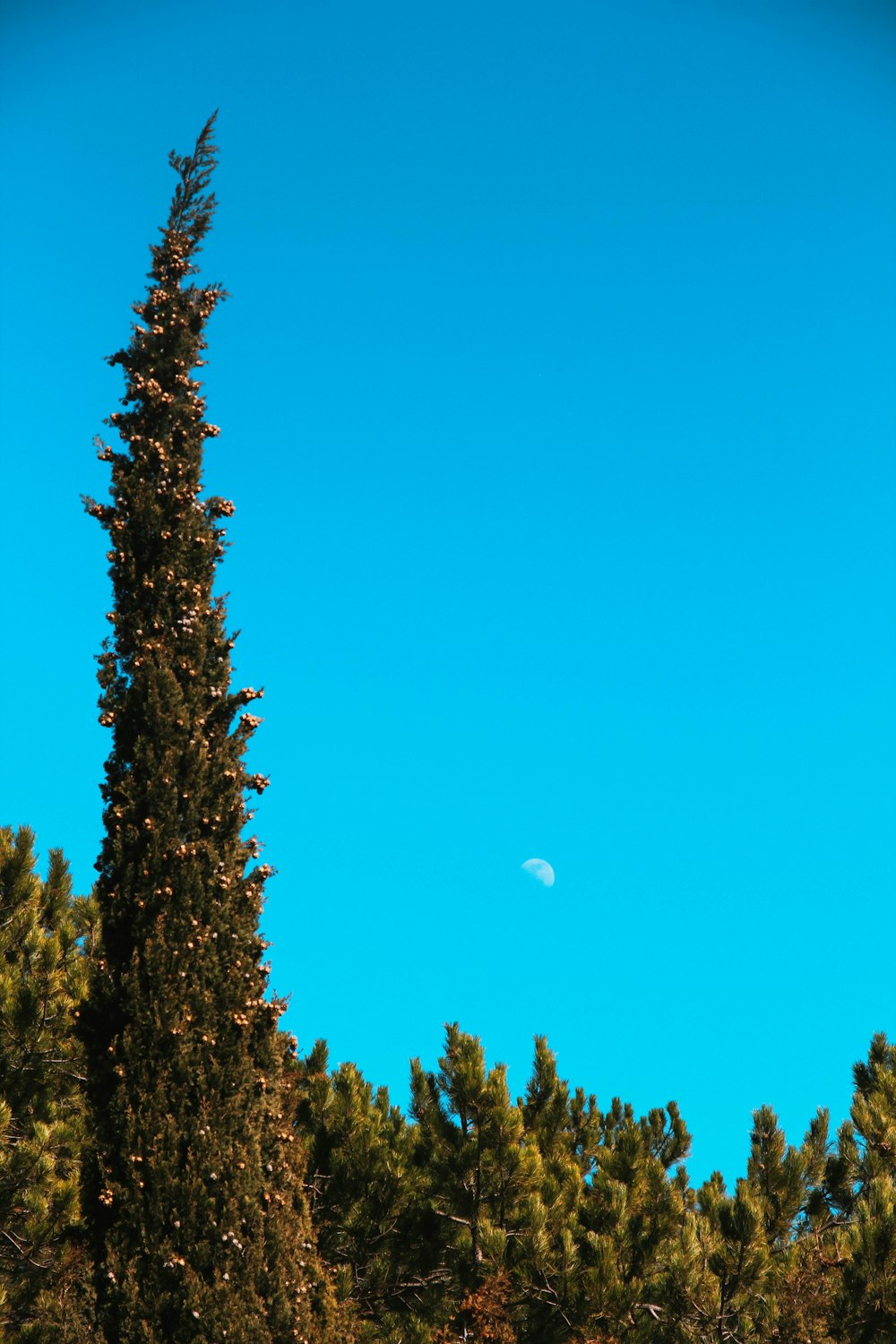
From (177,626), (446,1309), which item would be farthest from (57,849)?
(446,1309)

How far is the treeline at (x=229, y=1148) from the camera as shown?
7.90 m

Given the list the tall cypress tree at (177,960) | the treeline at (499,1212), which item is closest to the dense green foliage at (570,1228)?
the treeline at (499,1212)

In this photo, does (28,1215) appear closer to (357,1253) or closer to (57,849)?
(357,1253)

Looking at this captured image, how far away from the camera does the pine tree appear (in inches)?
424

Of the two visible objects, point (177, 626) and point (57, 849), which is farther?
point (57, 849)

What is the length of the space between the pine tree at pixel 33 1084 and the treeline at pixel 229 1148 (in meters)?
0.03

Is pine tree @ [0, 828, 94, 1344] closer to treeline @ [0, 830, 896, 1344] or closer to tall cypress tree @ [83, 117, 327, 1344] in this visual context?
treeline @ [0, 830, 896, 1344]

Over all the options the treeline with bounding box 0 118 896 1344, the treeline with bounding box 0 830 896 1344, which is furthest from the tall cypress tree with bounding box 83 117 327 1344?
the treeline with bounding box 0 830 896 1344

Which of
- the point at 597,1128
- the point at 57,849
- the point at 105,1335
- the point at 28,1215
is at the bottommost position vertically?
the point at 105,1335

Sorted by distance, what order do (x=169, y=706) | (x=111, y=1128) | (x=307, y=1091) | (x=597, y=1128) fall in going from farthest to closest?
1. (x=597, y=1128)
2. (x=307, y=1091)
3. (x=169, y=706)
4. (x=111, y=1128)

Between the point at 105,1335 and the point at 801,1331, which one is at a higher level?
the point at 801,1331

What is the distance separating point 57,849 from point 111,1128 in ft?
24.3

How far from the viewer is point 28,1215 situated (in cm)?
1087

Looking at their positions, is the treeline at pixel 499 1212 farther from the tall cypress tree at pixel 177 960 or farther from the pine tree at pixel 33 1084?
the tall cypress tree at pixel 177 960
